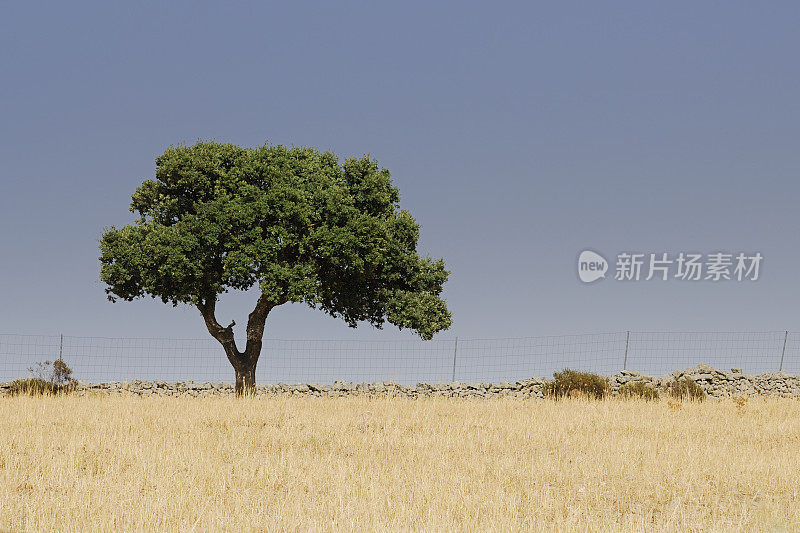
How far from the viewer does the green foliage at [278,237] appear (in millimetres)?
26688

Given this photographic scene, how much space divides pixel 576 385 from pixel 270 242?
565 inches

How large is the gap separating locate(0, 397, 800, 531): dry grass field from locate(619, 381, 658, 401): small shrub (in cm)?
684

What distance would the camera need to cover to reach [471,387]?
109 ft

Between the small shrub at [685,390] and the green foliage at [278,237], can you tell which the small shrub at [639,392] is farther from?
the green foliage at [278,237]

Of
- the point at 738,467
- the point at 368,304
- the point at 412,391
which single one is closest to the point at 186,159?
the point at 368,304

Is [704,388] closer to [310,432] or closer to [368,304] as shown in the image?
[368,304]

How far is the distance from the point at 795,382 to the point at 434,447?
88.7 feet

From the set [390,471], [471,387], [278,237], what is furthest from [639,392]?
[390,471]

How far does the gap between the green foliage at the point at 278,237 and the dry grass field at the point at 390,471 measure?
7334 mm

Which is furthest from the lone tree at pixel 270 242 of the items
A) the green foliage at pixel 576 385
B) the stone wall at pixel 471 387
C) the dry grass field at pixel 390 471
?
the dry grass field at pixel 390 471

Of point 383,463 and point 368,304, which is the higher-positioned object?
point 368,304

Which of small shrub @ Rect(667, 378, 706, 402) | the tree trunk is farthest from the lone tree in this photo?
small shrub @ Rect(667, 378, 706, 402)

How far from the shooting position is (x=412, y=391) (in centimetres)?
3347

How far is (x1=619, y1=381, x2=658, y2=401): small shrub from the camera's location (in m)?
28.3
